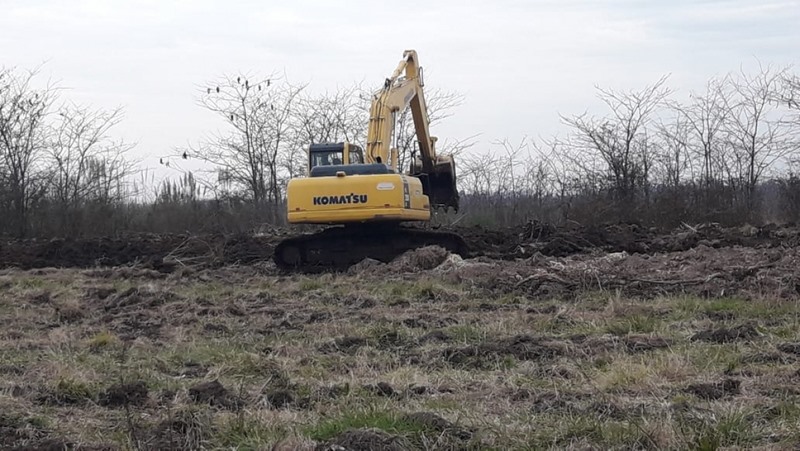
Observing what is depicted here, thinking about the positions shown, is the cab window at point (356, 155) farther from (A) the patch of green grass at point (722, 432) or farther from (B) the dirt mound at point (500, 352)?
(A) the patch of green grass at point (722, 432)

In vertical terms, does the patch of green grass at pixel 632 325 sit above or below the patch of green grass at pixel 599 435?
above

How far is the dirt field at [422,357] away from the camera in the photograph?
463 cm

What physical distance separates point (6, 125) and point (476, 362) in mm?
24784

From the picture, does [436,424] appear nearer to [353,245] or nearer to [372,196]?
[372,196]

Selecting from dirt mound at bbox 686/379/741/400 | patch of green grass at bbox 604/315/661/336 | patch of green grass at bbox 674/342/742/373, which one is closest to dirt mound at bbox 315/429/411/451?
dirt mound at bbox 686/379/741/400

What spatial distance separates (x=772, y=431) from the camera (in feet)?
14.5

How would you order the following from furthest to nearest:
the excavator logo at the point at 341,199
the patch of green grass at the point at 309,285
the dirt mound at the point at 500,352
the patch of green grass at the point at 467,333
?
1. the excavator logo at the point at 341,199
2. the patch of green grass at the point at 309,285
3. the patch of green grass at the point at 467,333
4. the dirt mound at the point at 500,352

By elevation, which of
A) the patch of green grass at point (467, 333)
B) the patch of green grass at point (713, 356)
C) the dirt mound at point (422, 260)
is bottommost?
the patch of green grass at point (713, 356)

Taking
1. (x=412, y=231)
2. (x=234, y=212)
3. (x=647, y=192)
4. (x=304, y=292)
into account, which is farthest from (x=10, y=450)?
(x=234, y=212)

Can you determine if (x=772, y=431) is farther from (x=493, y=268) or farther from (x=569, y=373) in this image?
(x=493, y=268)

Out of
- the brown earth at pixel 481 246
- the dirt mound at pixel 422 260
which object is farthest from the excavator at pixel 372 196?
the brown earth at pixel 481 246

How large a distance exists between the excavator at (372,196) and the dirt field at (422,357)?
1.26 meters

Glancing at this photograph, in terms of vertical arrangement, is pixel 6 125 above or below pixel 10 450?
above

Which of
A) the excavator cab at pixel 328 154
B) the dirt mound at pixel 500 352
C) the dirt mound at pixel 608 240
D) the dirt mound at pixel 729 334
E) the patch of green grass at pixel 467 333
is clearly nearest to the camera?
the dirt mound at pixel 500 352
